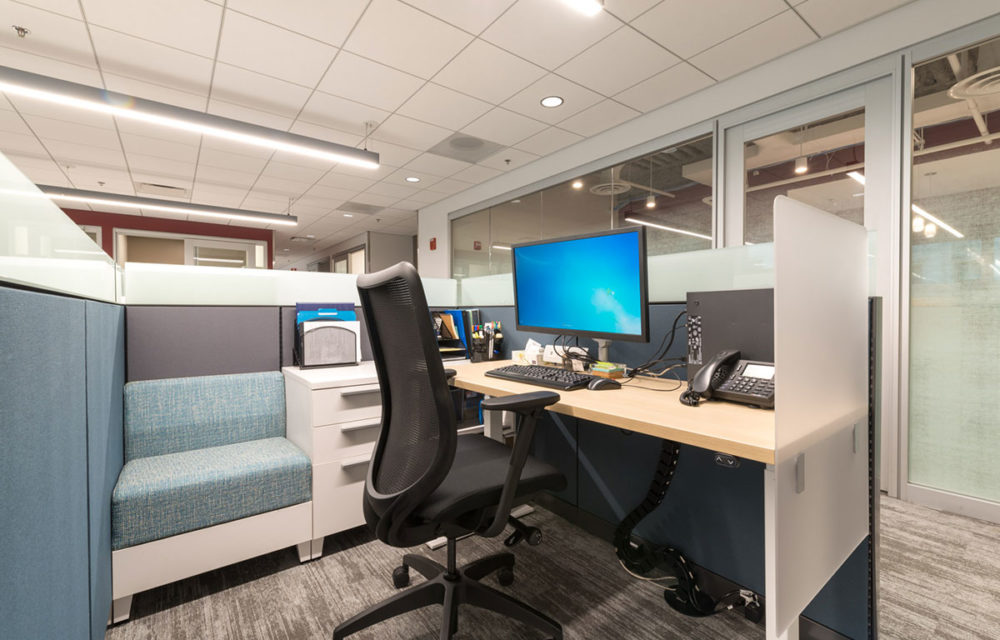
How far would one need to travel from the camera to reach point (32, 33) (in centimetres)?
256

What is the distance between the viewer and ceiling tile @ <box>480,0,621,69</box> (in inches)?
97.3

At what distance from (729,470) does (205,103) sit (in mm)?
4243

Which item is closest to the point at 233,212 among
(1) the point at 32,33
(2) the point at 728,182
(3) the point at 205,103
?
(3) the point at 205,103

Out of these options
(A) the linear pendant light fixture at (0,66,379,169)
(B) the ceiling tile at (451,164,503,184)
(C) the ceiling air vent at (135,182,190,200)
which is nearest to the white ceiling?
(A) the linear pendant light fixture at (0,66,379,169)

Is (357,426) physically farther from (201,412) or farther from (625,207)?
(625,207)

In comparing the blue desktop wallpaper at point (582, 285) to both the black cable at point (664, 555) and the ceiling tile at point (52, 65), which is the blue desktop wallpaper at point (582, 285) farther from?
the ceiling tile at point (52, 65)

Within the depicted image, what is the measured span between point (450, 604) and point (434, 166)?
448 centimetres

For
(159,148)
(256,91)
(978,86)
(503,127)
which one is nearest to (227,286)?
(256,91)

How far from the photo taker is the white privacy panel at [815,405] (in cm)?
82

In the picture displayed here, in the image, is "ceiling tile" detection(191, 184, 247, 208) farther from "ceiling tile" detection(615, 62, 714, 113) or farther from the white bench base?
the white bench base

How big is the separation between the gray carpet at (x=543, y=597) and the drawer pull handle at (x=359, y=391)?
643mm

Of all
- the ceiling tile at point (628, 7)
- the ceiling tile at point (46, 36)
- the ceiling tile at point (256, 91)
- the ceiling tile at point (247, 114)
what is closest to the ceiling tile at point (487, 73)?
the ceiling tile at point (628, 7)

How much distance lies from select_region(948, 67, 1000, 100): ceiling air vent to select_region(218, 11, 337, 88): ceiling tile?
3.47m

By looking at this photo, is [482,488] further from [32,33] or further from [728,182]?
[32,33]
